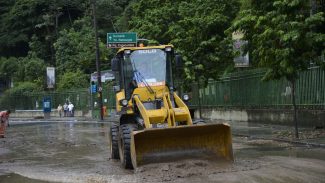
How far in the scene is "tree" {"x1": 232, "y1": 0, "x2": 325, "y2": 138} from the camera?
18641 mm

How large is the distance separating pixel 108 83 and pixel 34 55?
22263mm

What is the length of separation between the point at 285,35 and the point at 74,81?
49.3 metres

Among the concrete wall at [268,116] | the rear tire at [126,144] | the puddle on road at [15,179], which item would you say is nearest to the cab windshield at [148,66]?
the rear tire at [126,144]

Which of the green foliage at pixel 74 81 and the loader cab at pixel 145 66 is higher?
the green foliage at pixel 74 81

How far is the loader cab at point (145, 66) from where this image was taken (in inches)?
603

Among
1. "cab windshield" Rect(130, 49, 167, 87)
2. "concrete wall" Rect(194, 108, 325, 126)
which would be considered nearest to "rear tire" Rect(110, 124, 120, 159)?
"cab windshield" Rect(130, 49, 167, 87)

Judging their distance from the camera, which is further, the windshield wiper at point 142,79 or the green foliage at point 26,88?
the green foliage at point 26,88

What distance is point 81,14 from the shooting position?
281ft

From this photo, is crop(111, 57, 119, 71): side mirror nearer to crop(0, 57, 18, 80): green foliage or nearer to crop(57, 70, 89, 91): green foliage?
crop(57, 70, 89, 91): green foliage

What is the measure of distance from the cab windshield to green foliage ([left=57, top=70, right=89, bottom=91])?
49.8 metres

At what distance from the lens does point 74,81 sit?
65500 millimetres

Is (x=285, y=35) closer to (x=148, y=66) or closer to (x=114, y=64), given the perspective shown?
(x=148, y=66)

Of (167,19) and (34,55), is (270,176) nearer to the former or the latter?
(167,19)

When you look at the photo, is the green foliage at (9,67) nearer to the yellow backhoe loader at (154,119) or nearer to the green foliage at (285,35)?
the green foliage at (285,35)
